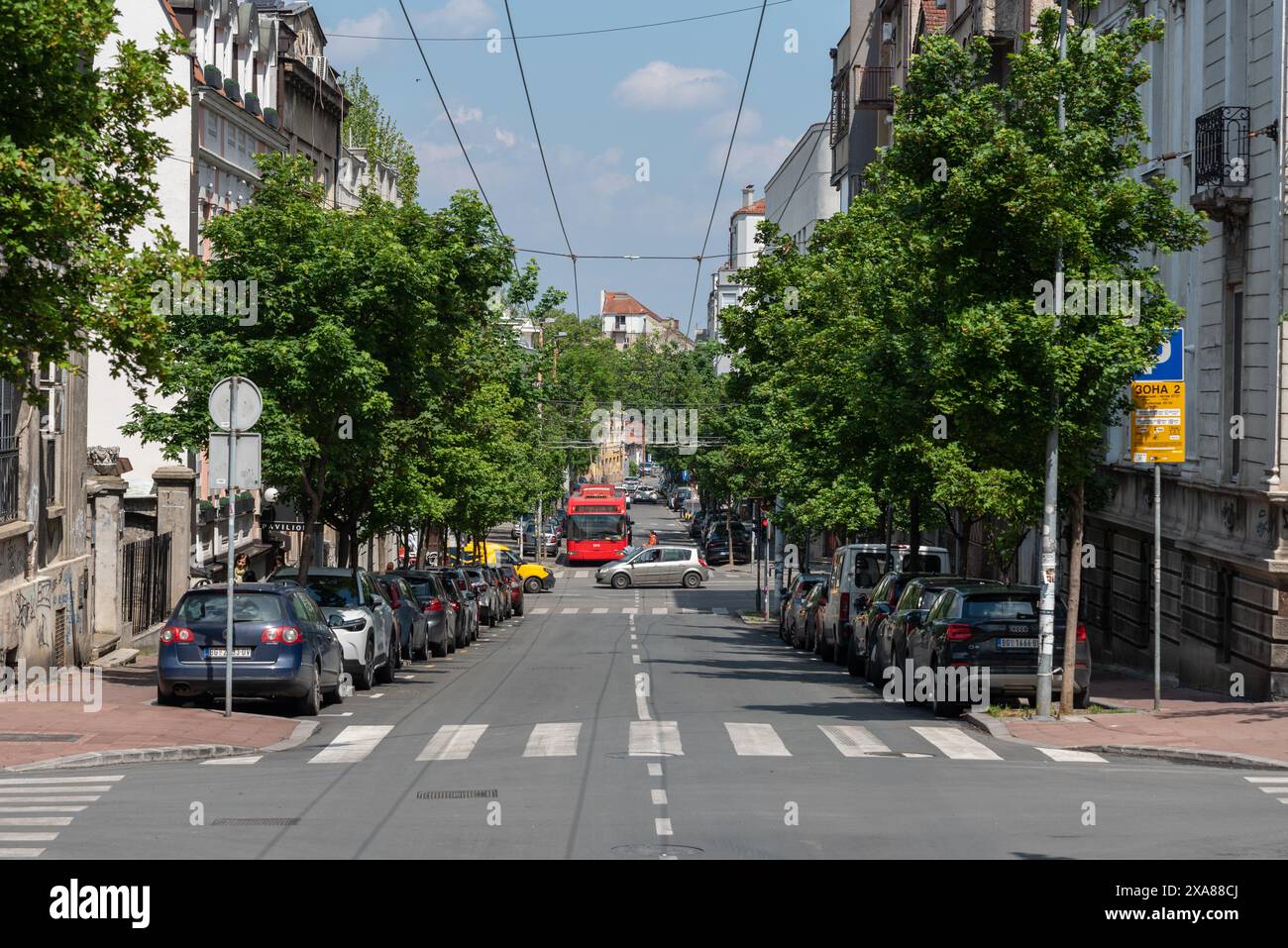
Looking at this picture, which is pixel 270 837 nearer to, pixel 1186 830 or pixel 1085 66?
pixel 1186 830

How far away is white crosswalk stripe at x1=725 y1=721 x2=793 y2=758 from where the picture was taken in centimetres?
1600

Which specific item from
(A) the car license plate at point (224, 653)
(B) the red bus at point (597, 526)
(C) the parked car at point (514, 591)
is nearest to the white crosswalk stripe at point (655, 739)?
(A) the car license plate at point (224, 653)

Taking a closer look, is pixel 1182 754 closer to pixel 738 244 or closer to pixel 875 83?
pixel 875 83

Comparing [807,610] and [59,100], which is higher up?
[59,100]

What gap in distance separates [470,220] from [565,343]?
333 ft

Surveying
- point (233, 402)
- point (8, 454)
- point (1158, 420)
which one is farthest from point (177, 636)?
point (1158, 420)

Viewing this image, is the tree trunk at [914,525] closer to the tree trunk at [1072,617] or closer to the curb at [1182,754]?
the tree trunk at [1072,617]

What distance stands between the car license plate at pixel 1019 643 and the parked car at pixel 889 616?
143 cm

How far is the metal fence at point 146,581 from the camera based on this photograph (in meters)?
30.4

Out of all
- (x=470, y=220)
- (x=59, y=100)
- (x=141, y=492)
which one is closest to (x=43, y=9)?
(x=59, y=100)

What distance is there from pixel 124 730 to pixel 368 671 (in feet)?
23.5

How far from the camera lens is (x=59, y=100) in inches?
598

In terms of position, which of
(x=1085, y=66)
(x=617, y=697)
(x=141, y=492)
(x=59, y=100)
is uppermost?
(x=1085, y=66)
